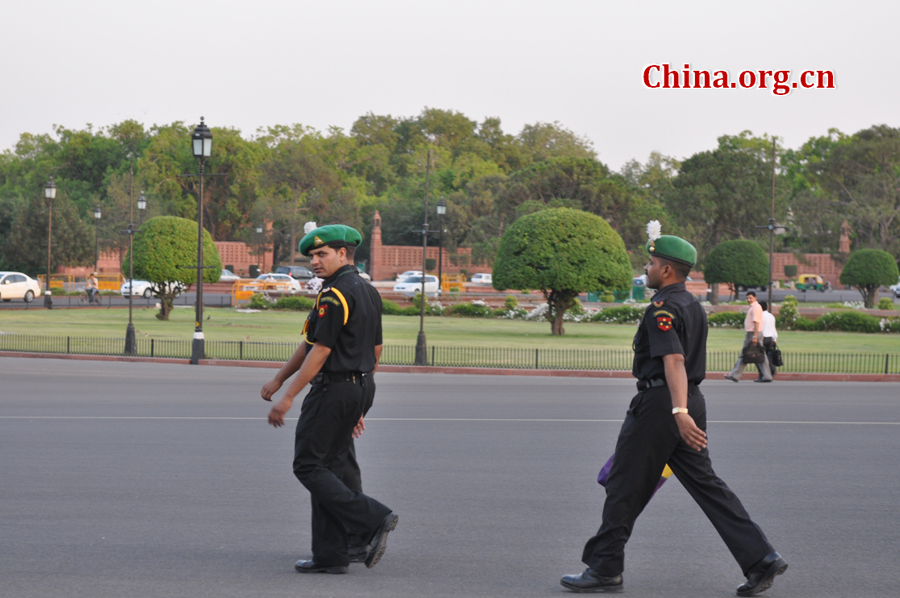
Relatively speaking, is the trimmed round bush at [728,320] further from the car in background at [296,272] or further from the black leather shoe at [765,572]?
the car in background at [296,272]

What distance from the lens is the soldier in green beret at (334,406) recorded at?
4.96m

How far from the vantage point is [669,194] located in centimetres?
7131

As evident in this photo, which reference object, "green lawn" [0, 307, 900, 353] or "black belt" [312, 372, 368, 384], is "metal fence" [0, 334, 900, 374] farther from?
"black belt" [312, 372, 368, 384]

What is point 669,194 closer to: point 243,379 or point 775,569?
point 243,379

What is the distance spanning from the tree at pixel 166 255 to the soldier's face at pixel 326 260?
29303mm

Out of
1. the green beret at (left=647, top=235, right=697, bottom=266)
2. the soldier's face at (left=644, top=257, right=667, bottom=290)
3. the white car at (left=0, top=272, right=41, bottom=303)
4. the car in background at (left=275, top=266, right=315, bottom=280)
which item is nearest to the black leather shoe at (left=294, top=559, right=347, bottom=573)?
the soldier's face at (left=644, top=257, right=667, bottom=290)

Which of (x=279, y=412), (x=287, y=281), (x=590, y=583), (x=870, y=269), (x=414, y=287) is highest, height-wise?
(x=870, y=269)

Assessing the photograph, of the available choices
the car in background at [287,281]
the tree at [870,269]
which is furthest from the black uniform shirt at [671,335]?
the car in background at [287,281]

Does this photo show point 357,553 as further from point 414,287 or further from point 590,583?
point 414,287

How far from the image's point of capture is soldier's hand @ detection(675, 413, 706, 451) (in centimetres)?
457

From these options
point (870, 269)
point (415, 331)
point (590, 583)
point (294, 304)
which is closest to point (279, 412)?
point (590, 583)

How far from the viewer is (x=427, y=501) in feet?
22.9

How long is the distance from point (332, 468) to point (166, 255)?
30.7m

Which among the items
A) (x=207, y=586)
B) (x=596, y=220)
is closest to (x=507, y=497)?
(x=207, y=586)
